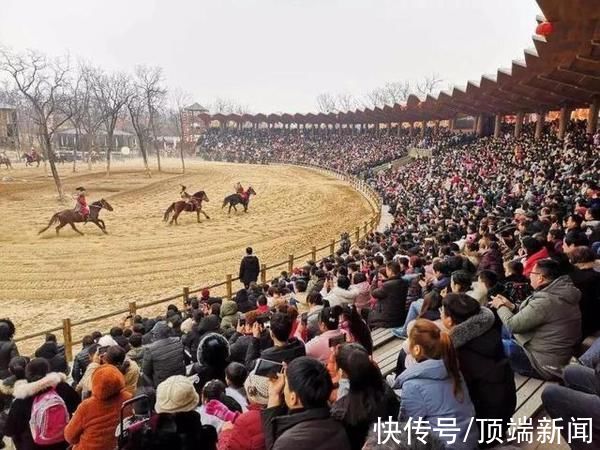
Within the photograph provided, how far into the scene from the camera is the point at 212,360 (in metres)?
4.14

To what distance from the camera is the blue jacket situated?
296cm

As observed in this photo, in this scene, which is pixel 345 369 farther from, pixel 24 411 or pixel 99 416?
pixel 24 411

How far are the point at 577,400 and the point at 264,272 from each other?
1002 centimetres

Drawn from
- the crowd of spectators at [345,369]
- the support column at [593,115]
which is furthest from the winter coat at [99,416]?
the support column at [593,115]

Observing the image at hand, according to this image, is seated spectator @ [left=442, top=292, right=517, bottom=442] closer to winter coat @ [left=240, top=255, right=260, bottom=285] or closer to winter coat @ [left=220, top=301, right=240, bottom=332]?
winter coat @ [left=220, top=301, right=240, bottom=332]

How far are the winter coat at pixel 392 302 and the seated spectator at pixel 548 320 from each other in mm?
2156

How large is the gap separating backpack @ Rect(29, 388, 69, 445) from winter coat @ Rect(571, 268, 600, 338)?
464 centimetres

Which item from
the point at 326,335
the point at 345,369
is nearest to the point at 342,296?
the point at 326,335

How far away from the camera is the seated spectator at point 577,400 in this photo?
3.11 m

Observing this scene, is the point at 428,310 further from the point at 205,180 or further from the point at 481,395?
the point at 205,180

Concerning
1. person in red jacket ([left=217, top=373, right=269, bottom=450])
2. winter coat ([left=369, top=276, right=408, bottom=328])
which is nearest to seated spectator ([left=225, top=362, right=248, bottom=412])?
person in red jacket ([left=217, top=373, right=269, bottom=450])

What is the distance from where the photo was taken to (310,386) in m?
2.64

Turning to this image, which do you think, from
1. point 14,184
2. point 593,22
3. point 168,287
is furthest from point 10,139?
point 593,22

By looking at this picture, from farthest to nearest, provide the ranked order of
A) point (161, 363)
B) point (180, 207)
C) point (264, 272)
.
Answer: point (180, 207), point (264, 272), point (161, 363)
